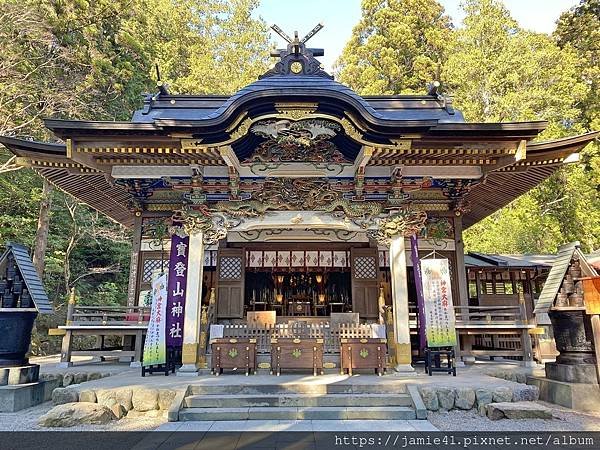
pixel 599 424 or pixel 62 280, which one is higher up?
pixel 62 280

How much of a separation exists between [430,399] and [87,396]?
5131 mm

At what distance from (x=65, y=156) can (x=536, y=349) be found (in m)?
11.7

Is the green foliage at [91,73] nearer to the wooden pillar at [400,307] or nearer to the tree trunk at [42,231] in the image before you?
the tree trunk at [42,231]

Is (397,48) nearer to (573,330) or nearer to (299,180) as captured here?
(299,180)

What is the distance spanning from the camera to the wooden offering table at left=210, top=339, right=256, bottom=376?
7449 mm

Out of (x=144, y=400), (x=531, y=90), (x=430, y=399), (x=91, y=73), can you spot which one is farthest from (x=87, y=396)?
(x=531, y=90)

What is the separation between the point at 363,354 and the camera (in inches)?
290

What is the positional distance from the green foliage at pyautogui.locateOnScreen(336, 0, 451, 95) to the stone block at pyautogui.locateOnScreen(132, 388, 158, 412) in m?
20.5

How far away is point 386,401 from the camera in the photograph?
235 inches

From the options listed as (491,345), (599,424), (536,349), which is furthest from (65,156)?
(491,345)

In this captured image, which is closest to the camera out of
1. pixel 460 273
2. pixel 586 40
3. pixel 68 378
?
pixel 68 378

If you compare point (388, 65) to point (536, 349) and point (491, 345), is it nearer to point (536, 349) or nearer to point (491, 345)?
point (491, 345)

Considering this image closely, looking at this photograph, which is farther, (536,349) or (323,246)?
(323,246)

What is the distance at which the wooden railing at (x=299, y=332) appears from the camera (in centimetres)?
786
